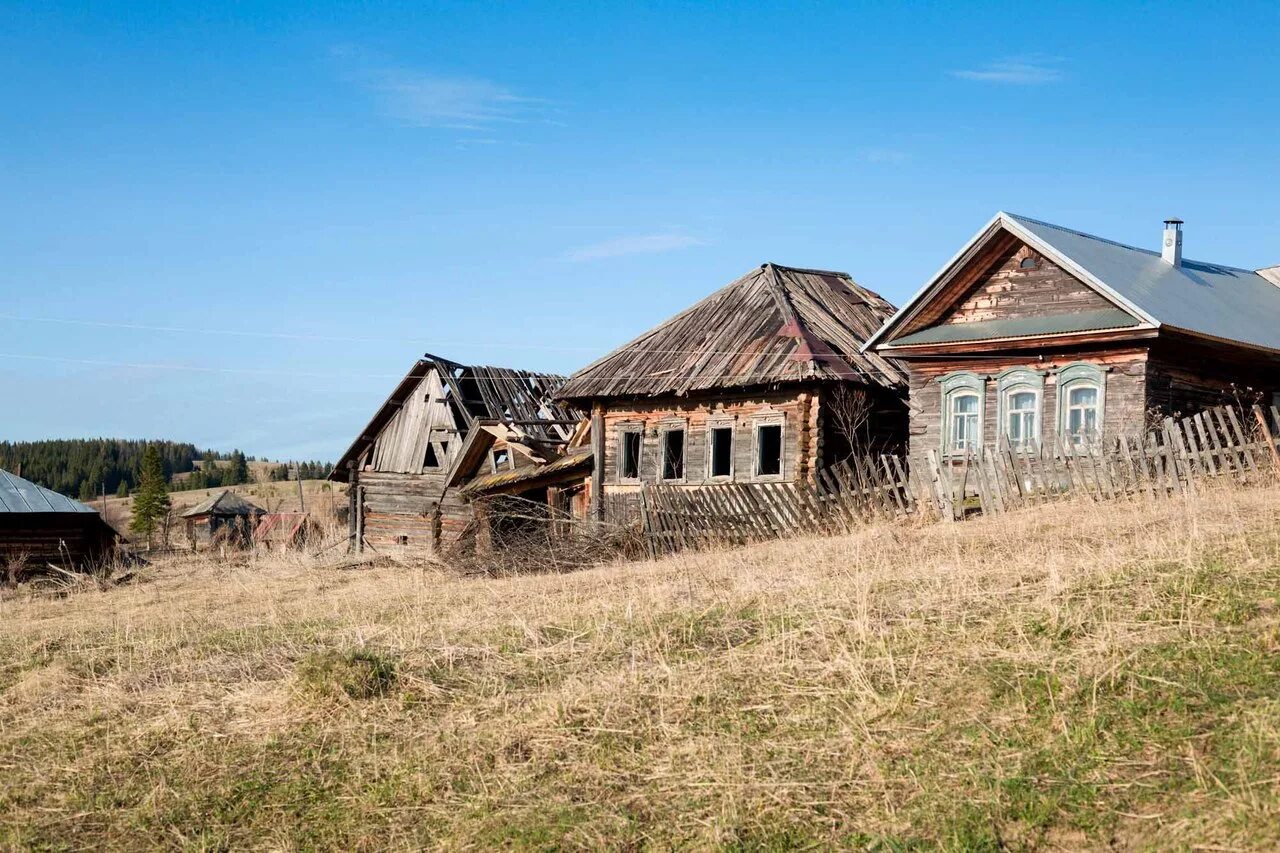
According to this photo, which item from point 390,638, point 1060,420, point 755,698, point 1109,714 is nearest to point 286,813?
point 755,698

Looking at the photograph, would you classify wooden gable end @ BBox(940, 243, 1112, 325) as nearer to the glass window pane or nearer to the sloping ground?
the glass window pane

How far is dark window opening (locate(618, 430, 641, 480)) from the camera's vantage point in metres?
24.2

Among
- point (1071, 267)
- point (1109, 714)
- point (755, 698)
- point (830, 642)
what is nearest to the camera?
point (1109, 714)

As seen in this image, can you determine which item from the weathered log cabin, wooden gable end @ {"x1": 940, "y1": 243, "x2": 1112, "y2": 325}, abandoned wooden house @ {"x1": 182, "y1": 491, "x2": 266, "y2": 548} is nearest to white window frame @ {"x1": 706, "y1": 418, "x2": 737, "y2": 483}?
the weathered log cabin

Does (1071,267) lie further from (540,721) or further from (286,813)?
(286,813)

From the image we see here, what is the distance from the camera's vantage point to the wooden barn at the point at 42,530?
30156 millimetres

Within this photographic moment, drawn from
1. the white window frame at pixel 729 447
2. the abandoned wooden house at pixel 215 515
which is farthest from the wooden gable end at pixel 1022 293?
the abandoned wooden house at pixel 215 515

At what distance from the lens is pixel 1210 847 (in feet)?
15.5

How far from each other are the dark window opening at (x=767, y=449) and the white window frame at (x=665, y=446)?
1551 millimetres

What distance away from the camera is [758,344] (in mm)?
22703

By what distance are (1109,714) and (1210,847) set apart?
1303 millimetres

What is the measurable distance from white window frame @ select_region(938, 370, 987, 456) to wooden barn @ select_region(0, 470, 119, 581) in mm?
21714

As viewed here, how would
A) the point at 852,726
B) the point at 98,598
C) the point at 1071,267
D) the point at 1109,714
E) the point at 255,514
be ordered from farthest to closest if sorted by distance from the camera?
1. the point at 255,514
2. the point at 98,598
3. the point at 1071,267
4. the point at 852,726
5. the point at 1109,714

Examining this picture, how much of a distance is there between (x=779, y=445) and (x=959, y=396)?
378cm
